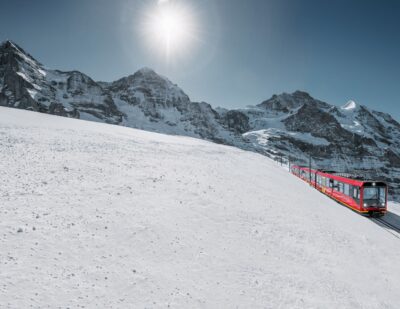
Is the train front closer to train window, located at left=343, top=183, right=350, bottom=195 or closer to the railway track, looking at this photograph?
the railway track

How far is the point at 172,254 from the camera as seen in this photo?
8.16 meters

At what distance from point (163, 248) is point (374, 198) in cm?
2281

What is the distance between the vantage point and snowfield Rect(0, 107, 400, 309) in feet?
20.5

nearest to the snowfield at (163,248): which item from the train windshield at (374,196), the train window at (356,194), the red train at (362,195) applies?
the red train at (362,195)

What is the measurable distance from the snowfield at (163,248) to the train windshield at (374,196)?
30.1 feet

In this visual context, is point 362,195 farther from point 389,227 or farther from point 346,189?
point 389,227

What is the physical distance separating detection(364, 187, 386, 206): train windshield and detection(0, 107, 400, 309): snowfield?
9169mm

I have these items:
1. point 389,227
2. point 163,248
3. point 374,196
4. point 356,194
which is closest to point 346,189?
point 356,194

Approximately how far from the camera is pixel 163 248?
8.36 m

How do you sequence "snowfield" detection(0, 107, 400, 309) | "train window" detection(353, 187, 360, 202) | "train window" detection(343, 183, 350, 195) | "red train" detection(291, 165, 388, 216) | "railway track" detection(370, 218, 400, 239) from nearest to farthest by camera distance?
1. "snowfield" detection(0, 107, 400, 309)
2. "railway track" detection(370, 218, 400, 239)
3. "red train" detection(291, 165, 388, 216)
4. "train window" detection(353, 187, 360, 202)
5. "train window" detection(343, 183, 350, 195)

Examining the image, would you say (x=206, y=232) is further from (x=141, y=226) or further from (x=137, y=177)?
(x=137, y=177)

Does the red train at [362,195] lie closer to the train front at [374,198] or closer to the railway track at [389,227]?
the train front at [374,198]

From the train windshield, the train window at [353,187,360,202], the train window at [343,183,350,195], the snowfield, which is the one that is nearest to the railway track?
the train windshield

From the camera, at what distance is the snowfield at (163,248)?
6.23 m
